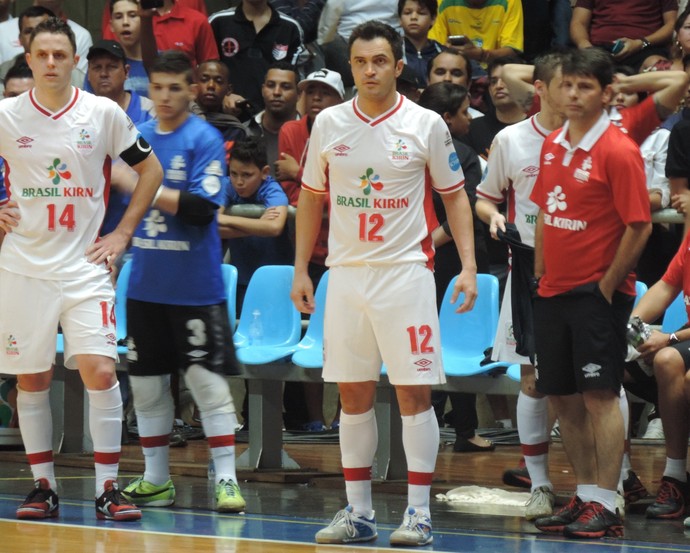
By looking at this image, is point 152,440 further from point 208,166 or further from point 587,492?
point 587,492

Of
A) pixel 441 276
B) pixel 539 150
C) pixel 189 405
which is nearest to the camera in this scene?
pixel 539 150

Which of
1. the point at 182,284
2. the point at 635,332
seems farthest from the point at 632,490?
the point at 182,284

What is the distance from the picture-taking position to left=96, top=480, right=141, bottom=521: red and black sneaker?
234 inches

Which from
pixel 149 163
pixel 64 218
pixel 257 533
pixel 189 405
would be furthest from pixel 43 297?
A: pixel 189 405

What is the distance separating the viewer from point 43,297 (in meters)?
5.98

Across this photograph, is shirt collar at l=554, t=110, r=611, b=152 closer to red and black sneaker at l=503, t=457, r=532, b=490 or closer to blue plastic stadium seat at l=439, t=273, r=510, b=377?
blue plastic stadium seat at l=439, t=273, r=510, b=377

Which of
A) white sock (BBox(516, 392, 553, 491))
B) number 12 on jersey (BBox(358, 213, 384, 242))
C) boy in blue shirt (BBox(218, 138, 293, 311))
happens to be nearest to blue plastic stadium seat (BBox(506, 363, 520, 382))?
white sock (BBox(516, 392, 553, 491))

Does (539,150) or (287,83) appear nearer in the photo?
(539,150)

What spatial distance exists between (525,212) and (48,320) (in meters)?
2.36

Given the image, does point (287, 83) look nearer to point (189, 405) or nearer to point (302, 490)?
point (189, 405)

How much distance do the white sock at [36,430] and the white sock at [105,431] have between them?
271 millimetres

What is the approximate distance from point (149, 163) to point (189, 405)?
3.60m

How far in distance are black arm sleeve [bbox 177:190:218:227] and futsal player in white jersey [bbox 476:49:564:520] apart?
134cm

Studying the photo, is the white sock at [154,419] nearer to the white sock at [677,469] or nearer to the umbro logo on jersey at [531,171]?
the umbro logo on jersey at [531,171]
